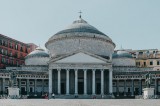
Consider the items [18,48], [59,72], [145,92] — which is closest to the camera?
[145,92]

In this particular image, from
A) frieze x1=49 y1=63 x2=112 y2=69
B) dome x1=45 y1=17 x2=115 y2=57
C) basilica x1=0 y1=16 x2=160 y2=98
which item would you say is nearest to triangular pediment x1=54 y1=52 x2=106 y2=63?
basilica x1=0 y1=16 x2=160 y2=98

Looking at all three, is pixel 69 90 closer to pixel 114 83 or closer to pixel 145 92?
pixel 114 83

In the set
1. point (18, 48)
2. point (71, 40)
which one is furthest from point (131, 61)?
point (18, 48)

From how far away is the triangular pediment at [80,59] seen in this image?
84812mm

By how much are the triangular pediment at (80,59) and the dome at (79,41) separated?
9246 mm

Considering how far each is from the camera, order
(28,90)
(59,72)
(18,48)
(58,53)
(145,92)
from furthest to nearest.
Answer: (18,48)
(58,53)
(28,90)
(59,72)
(145,92)

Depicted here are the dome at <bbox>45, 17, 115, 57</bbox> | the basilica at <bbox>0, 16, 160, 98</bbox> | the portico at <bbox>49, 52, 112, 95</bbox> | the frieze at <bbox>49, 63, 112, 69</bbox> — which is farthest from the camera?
the dome at <bbox>45, 17, 115, 57</bbox>

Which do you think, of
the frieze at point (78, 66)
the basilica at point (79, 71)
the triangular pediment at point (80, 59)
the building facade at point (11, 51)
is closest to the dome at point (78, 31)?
the basilica at point (79, 71)

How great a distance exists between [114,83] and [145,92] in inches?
885

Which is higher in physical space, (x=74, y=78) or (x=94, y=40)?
(x=94, y=40)

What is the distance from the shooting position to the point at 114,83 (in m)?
93.4

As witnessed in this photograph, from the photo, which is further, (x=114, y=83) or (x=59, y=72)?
(x=114, y=83)

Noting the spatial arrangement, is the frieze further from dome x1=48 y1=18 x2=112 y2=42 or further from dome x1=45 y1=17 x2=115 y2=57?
dome x1=48 y1=18 x2=112 y2=42

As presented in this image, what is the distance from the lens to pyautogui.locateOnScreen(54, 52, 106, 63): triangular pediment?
278ft
